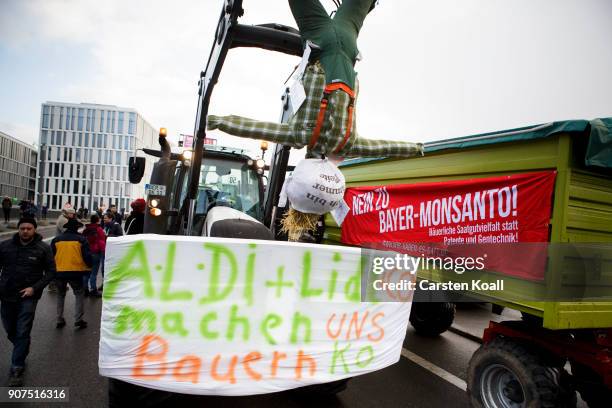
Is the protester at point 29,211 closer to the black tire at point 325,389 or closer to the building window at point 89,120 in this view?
the black tire at point 325,389

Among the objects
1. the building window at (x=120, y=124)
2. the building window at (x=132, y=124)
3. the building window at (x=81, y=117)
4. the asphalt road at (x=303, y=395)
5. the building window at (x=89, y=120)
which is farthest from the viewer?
the building window at (x=132, y=124)

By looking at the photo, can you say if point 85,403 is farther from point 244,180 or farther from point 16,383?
point 244,180

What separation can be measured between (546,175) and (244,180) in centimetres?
362

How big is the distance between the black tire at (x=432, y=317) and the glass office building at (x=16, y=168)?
8537 centimetres

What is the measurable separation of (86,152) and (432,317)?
85.3 m

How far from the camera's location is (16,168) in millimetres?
76938

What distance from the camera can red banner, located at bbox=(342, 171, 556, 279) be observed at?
132 inches

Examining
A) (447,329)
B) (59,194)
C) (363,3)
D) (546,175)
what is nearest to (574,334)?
(546,175)

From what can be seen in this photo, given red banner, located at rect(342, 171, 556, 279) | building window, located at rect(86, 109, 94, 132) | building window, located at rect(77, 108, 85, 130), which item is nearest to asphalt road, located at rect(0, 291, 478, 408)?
red banner, located at rect(342, 171, 556, 279)

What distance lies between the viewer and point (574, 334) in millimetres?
3533

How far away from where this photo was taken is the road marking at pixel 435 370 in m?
4.39

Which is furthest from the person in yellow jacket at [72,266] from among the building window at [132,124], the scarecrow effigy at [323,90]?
the building window at [132,124]

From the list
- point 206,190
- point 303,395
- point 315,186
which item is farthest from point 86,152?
point 315,186

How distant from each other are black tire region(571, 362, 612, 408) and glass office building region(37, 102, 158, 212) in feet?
260
